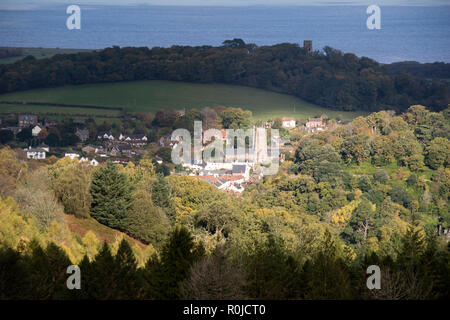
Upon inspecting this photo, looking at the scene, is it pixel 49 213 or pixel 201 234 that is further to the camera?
pixel 201 234

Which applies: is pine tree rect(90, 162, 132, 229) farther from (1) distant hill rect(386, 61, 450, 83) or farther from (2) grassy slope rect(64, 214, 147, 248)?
(1) distant hill rect(386, 61, 450, 83)

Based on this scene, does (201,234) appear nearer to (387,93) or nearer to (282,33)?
(387,93)

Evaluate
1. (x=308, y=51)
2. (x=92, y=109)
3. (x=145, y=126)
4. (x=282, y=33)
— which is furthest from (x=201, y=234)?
(x=282, y=33)

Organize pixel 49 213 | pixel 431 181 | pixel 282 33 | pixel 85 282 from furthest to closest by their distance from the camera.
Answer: pixel 282 33 < pixel 431 181 < pixel 49 213 < pixel 85 282

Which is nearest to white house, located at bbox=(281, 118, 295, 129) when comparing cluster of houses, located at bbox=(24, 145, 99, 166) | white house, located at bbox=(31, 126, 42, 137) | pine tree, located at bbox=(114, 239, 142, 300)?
cluster of houses, located at bbox=(24, 145, 99, 166)

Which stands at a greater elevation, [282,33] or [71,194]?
[282,33]
